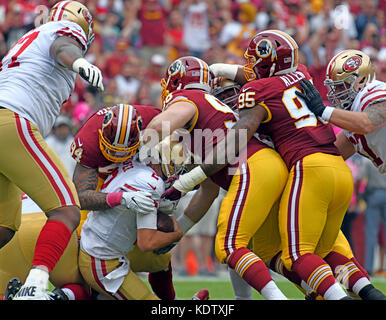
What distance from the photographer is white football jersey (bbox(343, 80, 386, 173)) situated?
5117 millimetres

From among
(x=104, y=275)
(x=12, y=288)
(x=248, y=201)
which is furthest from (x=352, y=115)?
(x=12, y=288)

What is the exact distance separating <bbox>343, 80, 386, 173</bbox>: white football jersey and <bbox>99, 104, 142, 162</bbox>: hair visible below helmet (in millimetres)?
1546

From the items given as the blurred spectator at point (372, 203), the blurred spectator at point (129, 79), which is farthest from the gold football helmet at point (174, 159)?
the blurred spectator at point (129, 79)

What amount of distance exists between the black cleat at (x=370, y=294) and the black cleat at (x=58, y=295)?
199 cm

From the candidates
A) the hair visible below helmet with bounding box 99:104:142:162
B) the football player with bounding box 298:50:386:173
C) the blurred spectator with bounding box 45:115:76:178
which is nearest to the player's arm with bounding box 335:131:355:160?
the football player with bounding box 298:50:386:173

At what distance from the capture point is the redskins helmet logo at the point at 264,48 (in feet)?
17.1

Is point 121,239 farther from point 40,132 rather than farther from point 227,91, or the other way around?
point 227,91

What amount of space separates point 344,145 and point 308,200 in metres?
0.86

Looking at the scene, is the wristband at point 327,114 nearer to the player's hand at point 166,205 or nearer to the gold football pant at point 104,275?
the player's hand at point 166,205

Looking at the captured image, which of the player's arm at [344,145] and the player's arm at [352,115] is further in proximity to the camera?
the player's arm at [344,145]

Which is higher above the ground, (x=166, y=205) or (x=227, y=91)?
(x=227, y=91)

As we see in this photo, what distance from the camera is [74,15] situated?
16.8 feet
